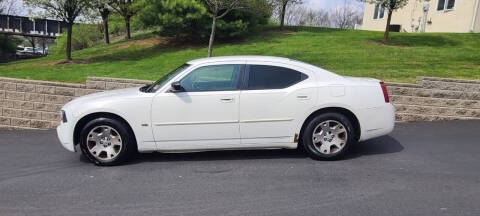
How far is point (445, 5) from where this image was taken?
2258cm

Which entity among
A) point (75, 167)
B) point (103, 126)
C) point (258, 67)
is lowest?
point (75, 167)

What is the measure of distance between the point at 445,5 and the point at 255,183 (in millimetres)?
22844

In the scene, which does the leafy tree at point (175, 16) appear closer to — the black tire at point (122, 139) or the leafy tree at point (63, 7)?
the leafy tree at point (63, 7)

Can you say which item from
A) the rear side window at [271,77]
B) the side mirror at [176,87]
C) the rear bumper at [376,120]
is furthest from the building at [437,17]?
the side mirror at [176,87]

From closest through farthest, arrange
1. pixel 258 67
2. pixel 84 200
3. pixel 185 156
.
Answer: pixel 84 200 → pixel 258 67 → pixel 185 156

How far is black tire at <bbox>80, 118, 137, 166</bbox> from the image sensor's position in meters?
5.25

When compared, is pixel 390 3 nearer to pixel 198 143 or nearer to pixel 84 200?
pixel 198 143

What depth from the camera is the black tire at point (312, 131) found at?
529 cm

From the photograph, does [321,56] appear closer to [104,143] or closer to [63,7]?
[104,143]

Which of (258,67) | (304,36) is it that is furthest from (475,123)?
(304,36)

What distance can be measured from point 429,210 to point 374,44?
13.3m

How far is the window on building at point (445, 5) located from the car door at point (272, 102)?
2071 cm

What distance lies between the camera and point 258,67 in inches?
212

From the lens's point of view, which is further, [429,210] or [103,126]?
[103,126]
